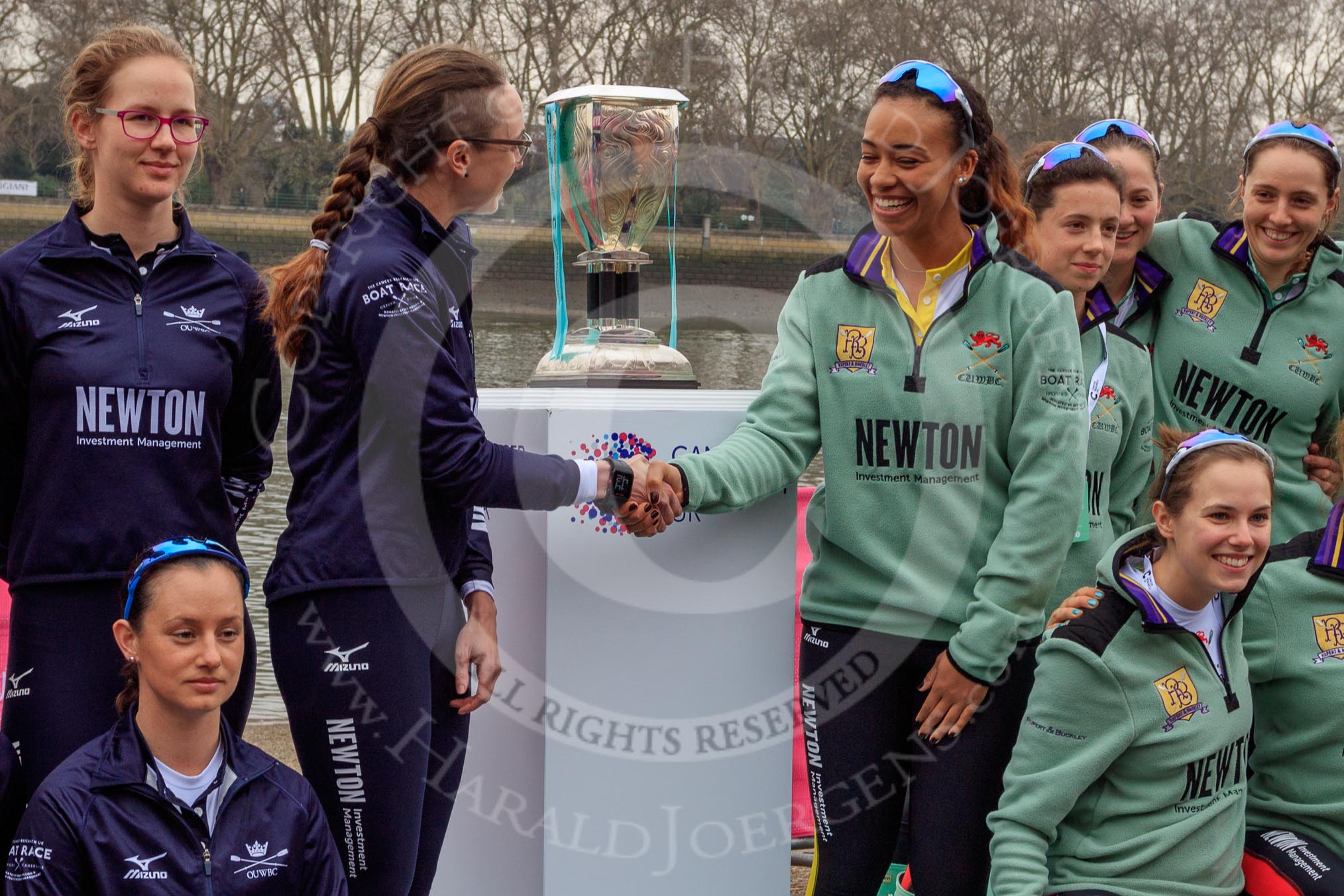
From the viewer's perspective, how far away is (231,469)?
2.41m

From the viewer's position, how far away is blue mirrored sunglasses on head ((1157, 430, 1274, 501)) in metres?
2.37

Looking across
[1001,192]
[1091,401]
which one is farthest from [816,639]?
[1001,192]

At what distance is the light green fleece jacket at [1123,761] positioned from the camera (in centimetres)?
224

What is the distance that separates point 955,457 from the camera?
2293mm

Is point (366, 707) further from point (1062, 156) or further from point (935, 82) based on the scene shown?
point (1062, 156)

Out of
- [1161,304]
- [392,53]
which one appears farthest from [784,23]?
[1161,304]

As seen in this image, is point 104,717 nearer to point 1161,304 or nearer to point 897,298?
point 897,298

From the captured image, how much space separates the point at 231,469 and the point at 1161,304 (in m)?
1.91

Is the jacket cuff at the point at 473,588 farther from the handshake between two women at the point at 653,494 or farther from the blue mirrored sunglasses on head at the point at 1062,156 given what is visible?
the blue mirrored sunglasses on head at the point at 1062,156

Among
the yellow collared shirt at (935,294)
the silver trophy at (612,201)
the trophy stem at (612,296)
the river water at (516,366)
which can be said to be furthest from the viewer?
the river water at (516,366)

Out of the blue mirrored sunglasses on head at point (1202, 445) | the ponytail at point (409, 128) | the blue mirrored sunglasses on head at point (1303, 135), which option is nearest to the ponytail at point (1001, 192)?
the blue mirrored sunglasses on head at point (1202, 445)

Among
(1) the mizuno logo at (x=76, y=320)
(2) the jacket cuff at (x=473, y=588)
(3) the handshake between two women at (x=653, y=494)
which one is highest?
(1) the mizuno logo at (x=76, y=320)

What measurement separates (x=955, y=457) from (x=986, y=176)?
49cm

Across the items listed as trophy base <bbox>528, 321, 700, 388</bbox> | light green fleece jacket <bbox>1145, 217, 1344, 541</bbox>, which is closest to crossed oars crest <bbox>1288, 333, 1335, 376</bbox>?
light green fleece jacket <bbox>1145, 217, 1344, 541</bbox>
